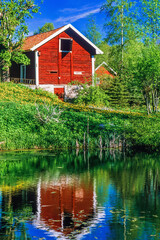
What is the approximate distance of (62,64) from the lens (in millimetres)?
43219

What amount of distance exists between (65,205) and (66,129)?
14302 mm

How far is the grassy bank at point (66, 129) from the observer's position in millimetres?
26062

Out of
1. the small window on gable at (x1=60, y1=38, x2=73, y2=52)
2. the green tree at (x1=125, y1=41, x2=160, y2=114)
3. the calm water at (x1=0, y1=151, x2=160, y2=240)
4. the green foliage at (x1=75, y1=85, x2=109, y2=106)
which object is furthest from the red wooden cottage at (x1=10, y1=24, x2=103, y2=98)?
the calm water at (x1=0, y1=151, x2=160, y2=240)

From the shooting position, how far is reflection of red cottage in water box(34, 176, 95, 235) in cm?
1148

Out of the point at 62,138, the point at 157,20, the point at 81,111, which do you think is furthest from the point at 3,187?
the point at 157,20

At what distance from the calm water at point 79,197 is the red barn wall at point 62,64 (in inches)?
786

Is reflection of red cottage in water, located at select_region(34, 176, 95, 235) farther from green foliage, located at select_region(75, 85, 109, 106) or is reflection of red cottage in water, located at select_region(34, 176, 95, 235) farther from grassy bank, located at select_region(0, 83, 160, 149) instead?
green foliage, located at select_region(75, 85, 109, 106)

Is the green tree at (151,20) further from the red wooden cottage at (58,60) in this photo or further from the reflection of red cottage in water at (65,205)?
the reflection of red cottage in water at (65,205)

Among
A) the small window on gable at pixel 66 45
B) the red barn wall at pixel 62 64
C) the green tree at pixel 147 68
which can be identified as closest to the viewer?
the green tree at pixel 147 68

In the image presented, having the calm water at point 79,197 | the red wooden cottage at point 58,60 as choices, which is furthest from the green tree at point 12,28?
the calm water at point 79,197

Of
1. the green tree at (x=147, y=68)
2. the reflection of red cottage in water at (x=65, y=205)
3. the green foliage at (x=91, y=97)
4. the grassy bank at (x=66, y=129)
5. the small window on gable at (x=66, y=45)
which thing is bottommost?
the reflection of red cottage in water at (x=65, y=205)

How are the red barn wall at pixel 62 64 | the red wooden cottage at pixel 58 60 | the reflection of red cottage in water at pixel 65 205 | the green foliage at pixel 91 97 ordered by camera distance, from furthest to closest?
the red barn wall at pixel 62 64, the red wooden cottage at pixel 58 60, the green foliage at pixel 91 97, the reflection of red cottage in water at pixel 65 205

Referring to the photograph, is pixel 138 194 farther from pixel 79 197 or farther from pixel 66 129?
pixel 66 129

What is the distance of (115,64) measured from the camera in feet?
184
